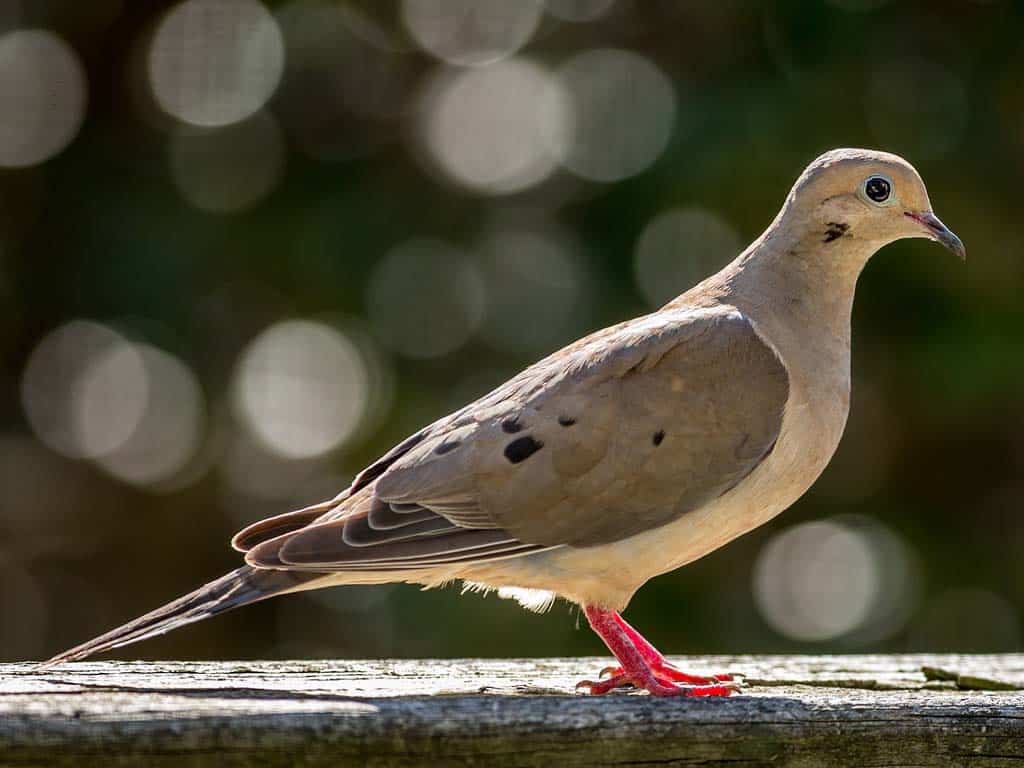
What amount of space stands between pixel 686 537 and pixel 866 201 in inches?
35.8

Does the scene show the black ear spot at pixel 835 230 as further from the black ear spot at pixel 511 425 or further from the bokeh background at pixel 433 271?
the bokeh background at pixel 433 271

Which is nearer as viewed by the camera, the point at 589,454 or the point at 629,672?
the point at 629,672

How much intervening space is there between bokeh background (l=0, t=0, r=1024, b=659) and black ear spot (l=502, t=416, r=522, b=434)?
2746 millimetres

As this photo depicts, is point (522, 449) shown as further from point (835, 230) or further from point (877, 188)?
point (877, 188)

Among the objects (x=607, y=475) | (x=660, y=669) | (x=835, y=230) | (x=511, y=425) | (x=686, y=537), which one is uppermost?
(x=835, y=230)

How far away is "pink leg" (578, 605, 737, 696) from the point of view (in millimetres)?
3135

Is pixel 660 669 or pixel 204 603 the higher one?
pixel 204 603

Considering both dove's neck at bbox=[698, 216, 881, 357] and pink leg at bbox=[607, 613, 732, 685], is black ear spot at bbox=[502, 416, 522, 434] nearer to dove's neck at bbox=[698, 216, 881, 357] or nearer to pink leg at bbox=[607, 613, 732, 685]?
pink leg at bbox=[607, 613, 732, 685]

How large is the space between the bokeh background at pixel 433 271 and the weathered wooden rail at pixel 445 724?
3378mm

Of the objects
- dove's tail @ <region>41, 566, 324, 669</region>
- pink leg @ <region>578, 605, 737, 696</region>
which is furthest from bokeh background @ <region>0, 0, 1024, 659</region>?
dove's tail @ <region>41, 566, 324, 669</region>

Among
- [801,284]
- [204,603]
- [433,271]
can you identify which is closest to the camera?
[204,603]

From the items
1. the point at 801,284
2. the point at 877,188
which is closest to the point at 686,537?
the point at 801,284

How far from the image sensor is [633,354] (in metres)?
3.43

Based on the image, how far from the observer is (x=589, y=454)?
11.1 ft
